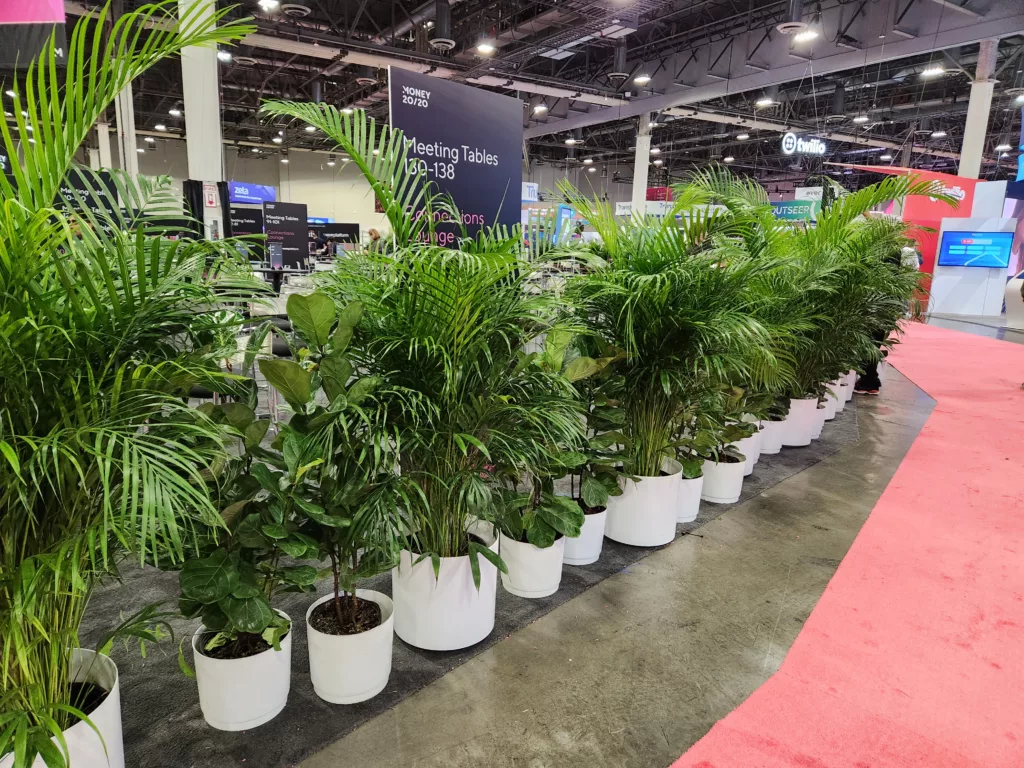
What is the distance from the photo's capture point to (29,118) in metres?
1.00

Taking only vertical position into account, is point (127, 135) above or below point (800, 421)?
above

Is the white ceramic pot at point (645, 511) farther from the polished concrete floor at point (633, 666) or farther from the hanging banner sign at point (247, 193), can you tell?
the hanging banner sign at point (247, 193)

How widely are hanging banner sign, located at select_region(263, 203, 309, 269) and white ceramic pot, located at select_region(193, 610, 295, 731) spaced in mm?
6926

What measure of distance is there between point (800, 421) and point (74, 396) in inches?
162

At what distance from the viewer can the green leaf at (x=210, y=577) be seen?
4.39 feet

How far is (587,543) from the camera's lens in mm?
2475

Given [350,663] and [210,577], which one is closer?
[210,577]

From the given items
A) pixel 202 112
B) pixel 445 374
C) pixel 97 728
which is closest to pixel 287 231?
pixel 202 112

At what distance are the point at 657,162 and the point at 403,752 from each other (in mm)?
23643

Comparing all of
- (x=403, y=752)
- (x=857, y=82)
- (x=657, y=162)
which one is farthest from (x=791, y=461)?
(x=657, y=162)

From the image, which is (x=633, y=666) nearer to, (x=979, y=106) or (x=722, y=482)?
(x=722, y=482)

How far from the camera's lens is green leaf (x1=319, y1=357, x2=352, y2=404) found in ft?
4.99

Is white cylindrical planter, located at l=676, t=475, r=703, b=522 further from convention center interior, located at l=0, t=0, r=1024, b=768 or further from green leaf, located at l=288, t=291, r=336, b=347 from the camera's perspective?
green leaf, located at l=288, t=291, r=336, b=347

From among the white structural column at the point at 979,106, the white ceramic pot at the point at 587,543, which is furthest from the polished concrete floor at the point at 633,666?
the white structural column at the point at 979,106
